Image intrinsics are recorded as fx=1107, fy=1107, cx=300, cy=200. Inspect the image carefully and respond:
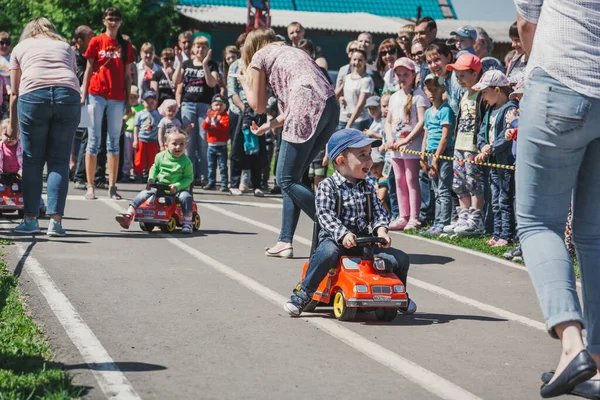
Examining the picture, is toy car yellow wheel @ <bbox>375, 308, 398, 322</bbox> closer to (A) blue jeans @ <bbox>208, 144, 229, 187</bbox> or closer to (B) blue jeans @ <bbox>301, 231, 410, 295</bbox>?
(B) blue jeans @ <bbox>301, 231, 410, 295</bbox>

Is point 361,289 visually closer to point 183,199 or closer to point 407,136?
point 183,199

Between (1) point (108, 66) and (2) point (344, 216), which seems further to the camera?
(1) point (108, 66)

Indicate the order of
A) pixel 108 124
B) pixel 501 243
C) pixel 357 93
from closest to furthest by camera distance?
pixel 501 243 → pixel 108 124 → pixel 357 93

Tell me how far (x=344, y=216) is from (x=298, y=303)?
0.69m

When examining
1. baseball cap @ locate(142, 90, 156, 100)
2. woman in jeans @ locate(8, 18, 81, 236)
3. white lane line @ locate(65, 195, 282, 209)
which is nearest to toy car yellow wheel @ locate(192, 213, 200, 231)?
woman in jeans @ locate(8, 18, 81, 236)

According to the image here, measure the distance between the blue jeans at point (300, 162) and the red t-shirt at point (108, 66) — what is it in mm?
5476

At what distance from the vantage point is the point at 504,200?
11398 millimetres

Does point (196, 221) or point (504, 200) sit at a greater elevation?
point (504, 200)

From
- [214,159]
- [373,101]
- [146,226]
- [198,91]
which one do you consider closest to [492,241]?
[146,226]

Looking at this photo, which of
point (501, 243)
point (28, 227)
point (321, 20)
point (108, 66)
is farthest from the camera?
point (321, 20)

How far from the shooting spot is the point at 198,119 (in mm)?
17750

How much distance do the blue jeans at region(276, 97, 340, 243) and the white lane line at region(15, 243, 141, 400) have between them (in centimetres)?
220

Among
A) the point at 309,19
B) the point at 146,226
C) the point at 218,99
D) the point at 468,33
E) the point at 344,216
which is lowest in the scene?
the point at 146,226

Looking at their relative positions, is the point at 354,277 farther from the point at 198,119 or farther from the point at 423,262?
the point at 198,119
